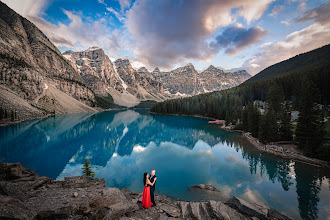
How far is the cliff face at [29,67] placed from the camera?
9838cm

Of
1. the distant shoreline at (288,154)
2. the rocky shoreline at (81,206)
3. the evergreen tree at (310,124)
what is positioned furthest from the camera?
the evergreen tree at (310,124)

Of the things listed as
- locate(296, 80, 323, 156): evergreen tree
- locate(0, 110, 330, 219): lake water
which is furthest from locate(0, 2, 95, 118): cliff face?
locate(296, 80, 323, 156): evergreen tree

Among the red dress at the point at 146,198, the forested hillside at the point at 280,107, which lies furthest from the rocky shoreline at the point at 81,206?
the forested hillside at the point at 280,107

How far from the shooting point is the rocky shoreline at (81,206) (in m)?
6.44

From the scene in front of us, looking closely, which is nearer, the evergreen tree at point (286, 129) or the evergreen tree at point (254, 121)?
the evergreen tree at point (286, 129)

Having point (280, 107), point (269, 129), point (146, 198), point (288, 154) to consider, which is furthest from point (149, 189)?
point (280, 107)

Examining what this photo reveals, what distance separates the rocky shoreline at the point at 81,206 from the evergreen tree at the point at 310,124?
951 inches

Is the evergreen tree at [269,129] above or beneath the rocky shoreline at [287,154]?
above

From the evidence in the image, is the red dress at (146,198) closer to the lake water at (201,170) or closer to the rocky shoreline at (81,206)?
the rocky shoreline at (81,206)

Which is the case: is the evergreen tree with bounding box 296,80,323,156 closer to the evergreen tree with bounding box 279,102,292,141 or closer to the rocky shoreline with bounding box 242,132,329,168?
the rocky shoreline with bounding box 242,132,329,168

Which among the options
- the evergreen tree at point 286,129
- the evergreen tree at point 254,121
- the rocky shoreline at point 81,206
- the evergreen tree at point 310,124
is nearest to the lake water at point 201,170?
the evergreen tree at point 310,124

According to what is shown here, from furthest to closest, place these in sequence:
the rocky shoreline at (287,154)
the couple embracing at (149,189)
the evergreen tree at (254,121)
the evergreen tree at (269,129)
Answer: the evergreen tree at (254,121) → the evergreen tree at (269,129) → the rocky shoreline at (287,154) → the couple embracing at (149,189)

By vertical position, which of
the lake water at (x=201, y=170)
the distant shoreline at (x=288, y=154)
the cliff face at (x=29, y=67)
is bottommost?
the lake water at (x=201, y=170)

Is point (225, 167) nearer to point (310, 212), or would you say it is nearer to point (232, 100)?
point (310, 212)
